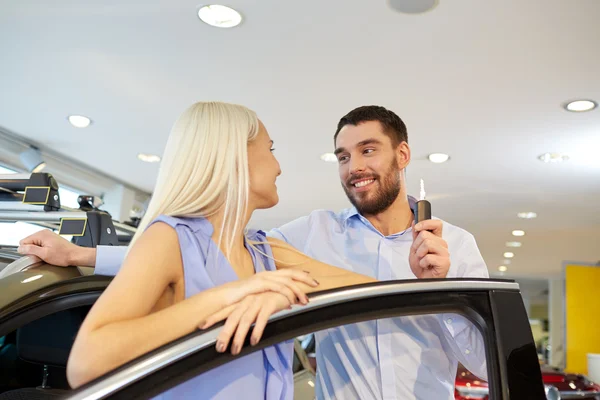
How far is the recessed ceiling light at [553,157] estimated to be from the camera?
5.92 metres

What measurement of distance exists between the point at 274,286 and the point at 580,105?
4562 millimetres

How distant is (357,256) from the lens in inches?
77.6

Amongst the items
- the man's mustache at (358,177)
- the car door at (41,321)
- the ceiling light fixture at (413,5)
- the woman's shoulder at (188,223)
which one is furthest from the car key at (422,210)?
the ceiling light fixture at (413,5)

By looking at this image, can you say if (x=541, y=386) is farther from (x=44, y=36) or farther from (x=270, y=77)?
(x=44, y=36)

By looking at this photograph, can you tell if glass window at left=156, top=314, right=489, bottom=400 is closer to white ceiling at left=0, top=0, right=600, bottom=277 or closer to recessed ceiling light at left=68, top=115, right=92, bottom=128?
white ceiling at left=0, top=0, right=600, bottom=277

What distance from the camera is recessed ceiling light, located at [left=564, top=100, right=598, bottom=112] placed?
4.66 meters

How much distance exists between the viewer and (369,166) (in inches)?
83.4

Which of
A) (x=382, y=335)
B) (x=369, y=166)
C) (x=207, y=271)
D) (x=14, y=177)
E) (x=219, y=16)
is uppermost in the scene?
(x=219, y=16)

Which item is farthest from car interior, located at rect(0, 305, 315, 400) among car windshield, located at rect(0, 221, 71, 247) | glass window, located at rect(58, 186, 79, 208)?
glass window, located at rect(58, 186, 79, 208)

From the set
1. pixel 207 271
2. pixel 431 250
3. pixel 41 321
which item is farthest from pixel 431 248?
pixel 41 321

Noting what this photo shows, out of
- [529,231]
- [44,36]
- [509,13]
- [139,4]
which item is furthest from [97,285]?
[529,231]

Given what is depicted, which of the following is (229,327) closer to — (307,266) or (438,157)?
(307,266)

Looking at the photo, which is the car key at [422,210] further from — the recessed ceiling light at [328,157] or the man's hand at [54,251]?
the recessed ceiling light at [328,157]

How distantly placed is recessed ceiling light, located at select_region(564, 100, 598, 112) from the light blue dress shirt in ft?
10.6
